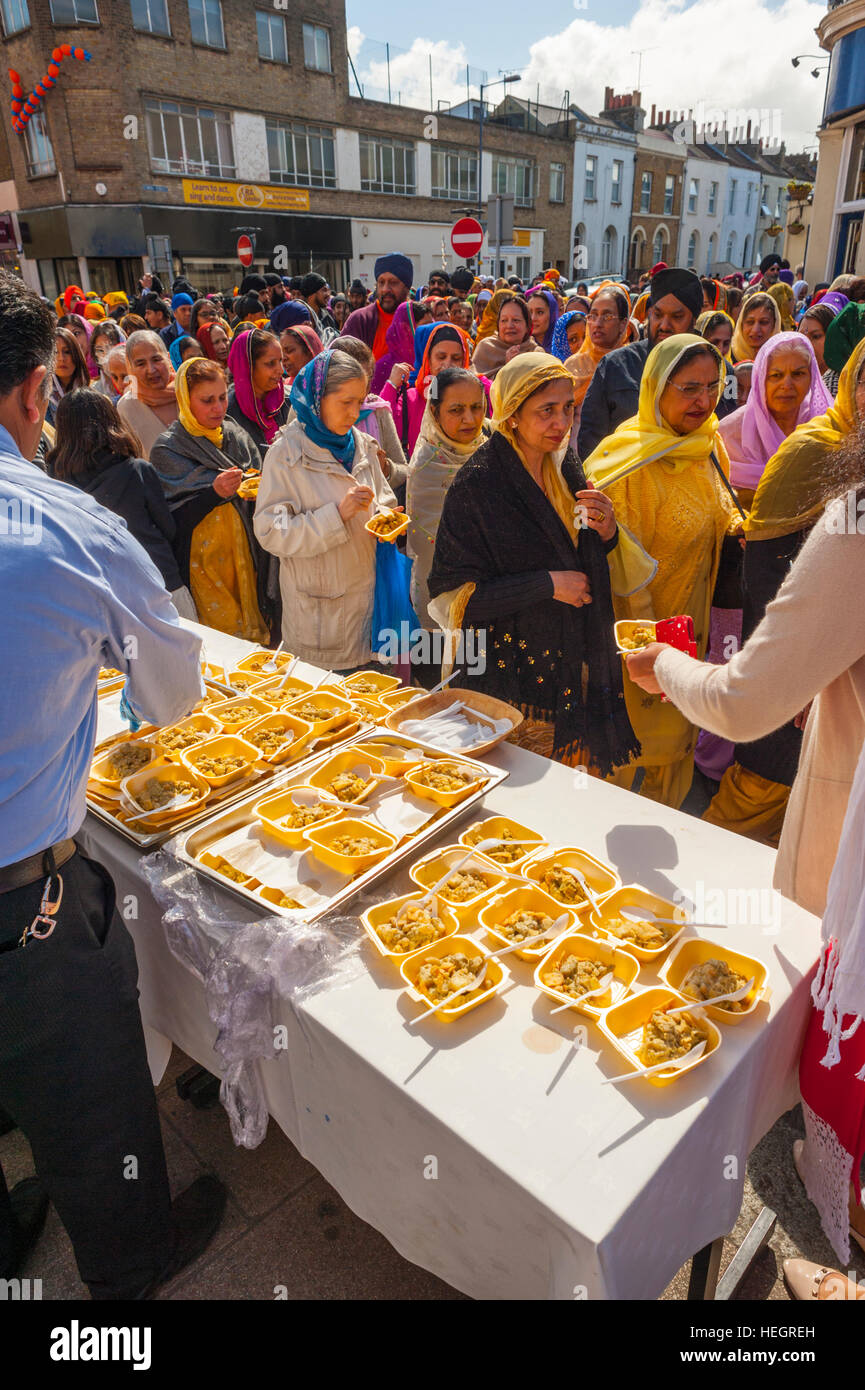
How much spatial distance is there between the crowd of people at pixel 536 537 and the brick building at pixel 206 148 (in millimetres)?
19512

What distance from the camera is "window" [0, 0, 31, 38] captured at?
777 inches

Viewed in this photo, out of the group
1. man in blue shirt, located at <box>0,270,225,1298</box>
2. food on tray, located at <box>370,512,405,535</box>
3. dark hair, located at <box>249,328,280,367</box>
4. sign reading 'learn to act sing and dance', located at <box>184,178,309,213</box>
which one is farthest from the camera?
sign reading 'learn to act sing and dance', located at <box>184,178,309,213</box>

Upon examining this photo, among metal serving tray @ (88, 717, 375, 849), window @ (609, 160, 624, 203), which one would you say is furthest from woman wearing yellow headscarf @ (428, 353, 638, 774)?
window @ (609, 160, 624, 203)

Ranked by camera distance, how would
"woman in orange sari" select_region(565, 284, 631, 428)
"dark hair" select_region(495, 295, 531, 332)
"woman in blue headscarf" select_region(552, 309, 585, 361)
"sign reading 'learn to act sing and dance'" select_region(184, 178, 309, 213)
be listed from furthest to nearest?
1. "sign reading 'learn to act sing and dance'" select_region(184, 178, 309, 213)
2. "woman in blue headscarf" select_region(552, 309, 585, 361)
3. "dark hair" select_region(495, 295, 531, 332)
4. "woman in orange sari" select_region(565, 284, 631, 428)

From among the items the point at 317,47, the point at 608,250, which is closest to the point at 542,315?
the point at 317,47

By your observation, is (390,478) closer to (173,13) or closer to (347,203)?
(173,13)

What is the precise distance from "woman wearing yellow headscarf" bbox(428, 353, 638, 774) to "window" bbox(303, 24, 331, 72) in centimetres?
2829

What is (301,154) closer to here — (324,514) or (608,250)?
(608,250)

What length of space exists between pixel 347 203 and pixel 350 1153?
98.0 ft

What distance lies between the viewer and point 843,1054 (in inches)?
65.6

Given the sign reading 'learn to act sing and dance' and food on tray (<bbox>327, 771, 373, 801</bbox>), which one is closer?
food on tray (<bbox>327, 771, 373, 801</bbox>)

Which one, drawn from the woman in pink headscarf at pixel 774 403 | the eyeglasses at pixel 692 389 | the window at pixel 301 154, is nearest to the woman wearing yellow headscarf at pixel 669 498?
the eyeglasses at pixel 692 389

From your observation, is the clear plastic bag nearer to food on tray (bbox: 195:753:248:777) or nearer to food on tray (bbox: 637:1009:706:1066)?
food on tray (bbox: 195:753:248:777)

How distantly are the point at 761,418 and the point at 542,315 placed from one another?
3906 mm
